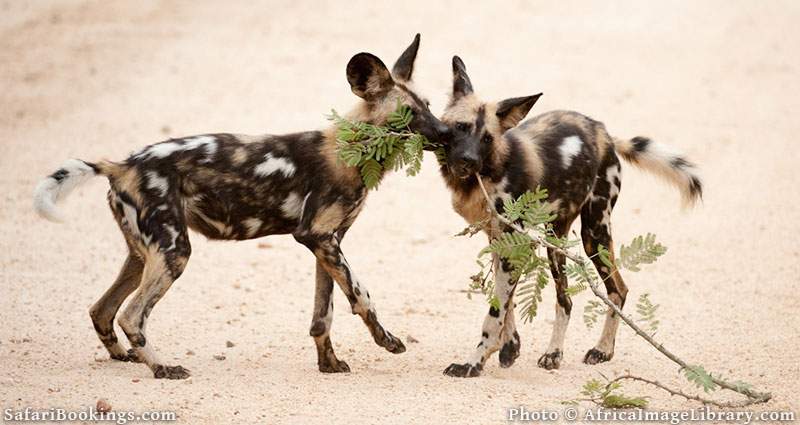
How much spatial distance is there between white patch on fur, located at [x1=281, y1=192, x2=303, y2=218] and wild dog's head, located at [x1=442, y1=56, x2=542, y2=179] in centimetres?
99

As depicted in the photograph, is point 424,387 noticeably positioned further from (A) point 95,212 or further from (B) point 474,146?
(A) point 95,212

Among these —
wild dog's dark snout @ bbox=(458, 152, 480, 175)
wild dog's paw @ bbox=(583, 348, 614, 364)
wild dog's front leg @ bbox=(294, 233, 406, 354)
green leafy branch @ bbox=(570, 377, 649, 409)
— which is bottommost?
wild dog's paw @ bbox=(583, 348, 614, 364)

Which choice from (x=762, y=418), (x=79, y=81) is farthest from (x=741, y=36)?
(x=762, y=418)

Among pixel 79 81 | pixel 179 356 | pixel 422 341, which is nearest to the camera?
pixel 179 356

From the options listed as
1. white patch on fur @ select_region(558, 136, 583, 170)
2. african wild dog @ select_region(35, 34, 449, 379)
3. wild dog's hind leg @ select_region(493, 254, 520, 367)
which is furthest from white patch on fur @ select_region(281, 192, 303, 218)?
white patch on fur @ select_region(558, 136, 583, 170)

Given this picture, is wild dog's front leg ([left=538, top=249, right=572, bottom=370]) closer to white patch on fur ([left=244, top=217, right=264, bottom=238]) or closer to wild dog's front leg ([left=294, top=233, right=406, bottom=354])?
wild dog's front leg ([left=294, top=233, right=406, bottom=354])

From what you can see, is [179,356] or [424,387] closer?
[424,387]

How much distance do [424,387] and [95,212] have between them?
5644mm

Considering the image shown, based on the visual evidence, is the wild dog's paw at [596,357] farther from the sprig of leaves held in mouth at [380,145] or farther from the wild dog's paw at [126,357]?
the wild dog's paw at [126,357]

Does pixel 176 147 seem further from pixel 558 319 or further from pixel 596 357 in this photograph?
pixel 596 357

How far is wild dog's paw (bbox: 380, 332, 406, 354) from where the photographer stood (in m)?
7.36

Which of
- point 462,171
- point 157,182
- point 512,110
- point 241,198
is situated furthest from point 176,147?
point 512,110

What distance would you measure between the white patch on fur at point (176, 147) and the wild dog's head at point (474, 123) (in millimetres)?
1500

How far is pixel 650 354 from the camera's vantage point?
26.5 ft
